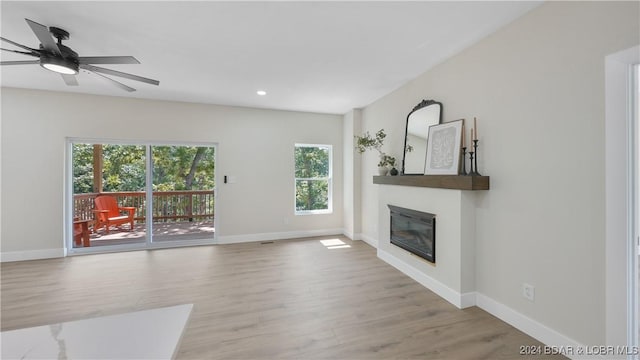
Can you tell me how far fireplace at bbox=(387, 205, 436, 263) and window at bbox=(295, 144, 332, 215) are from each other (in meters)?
2.06

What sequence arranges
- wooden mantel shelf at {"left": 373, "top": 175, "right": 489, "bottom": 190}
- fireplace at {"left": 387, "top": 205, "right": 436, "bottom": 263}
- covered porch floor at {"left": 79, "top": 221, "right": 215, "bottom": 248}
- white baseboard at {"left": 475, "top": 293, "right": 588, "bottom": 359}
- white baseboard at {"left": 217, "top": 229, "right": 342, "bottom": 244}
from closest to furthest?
1. white baseboard at {"left": 475, "top": 293, "right": 588, "bottom": 359}
2. wooden mantel shelf at {"left": 373, "top": 175, "right": 489, "bottom": 190}
3. fireplace at {"left": 387, "top": 205, "right": 436, "bottom": 263}
4. covered porch floor at {"left": 79, "top": 221, "right": 215, "bottom": 248}
5. white baseboard at {"left": 217, "top": 229, "right": 342, "bottom": 244}

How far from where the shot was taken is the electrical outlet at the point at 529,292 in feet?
6.86

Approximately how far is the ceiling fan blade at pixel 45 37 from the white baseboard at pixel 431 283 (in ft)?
12.9

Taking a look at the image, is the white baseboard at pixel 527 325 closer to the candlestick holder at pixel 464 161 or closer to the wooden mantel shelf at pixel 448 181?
the wooden mantel shelf at pixel 448 181

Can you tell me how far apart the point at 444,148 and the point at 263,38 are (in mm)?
2179

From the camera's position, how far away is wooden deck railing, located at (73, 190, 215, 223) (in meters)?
4.43

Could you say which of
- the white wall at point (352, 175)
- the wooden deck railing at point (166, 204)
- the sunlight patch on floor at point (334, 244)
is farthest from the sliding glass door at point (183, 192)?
the white wall at point (352, 175)

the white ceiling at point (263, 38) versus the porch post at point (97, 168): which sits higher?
the white ceiling at point (263, 38)

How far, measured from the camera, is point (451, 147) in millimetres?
2777

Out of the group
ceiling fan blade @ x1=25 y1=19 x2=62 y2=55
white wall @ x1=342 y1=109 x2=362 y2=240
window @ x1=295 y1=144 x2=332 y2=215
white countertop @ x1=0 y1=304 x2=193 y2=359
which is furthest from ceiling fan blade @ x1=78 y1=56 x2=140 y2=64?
white wall @ x1=342 y1=109 x2=362 y2=240

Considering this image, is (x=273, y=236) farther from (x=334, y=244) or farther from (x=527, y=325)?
(x=527, y=325)

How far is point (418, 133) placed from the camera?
340cm

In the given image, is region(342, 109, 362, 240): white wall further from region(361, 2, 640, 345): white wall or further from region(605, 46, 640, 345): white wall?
region(605, 46, 640, 345): white wall

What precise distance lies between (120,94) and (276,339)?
4460 millimetres
